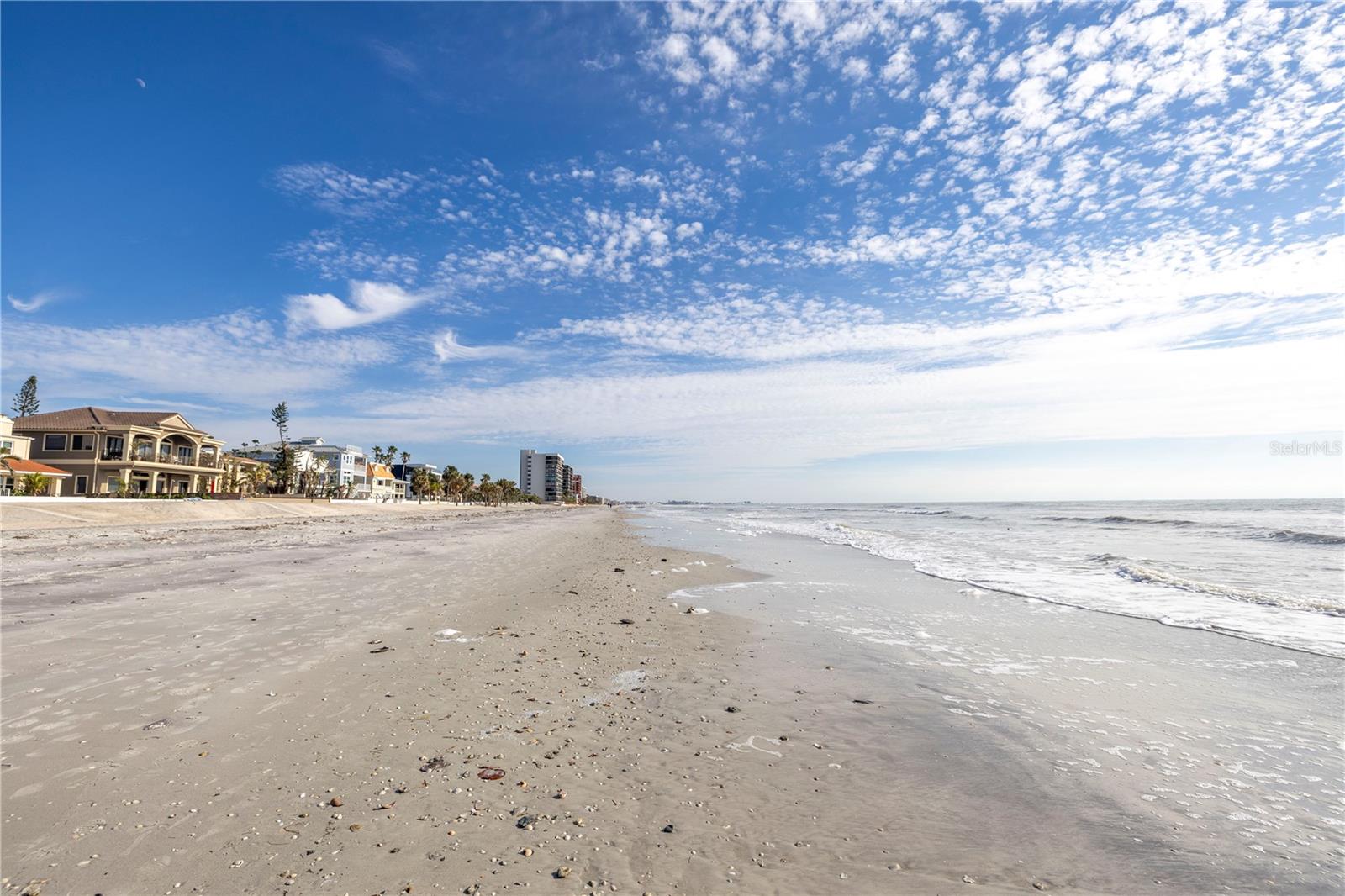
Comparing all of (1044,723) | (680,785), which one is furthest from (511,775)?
(1044,723)

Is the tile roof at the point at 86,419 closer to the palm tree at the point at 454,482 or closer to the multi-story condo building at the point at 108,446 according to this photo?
the multi-story condo building at the point at 108,446

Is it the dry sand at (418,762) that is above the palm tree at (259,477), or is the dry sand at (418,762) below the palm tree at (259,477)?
below

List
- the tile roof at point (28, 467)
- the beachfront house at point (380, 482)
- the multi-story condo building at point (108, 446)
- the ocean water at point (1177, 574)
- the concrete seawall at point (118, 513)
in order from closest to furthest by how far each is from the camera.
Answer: the ocean water at point (1177, 574) → the concrete seawall at point (118, 513) → the tile roof at point (28, 467) → the multi-story condo building at point (108, 446) → the beachfront house at point (380, 482)

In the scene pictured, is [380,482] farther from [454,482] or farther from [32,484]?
[32,484]

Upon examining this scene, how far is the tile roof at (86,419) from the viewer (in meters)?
64.4

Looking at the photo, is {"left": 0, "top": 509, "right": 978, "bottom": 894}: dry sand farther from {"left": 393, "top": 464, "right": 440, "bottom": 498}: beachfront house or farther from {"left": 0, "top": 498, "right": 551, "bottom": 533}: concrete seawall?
{"left": 393, "top": 464, "right": 440, "bottom": 498}: beachfront house

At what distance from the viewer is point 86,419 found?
6538 cm

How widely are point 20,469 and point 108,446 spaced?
10601 millimetres

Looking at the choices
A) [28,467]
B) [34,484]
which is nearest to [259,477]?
[28,467]

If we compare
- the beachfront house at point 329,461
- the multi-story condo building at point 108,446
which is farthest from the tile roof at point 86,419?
the beachfront house at point 329,461

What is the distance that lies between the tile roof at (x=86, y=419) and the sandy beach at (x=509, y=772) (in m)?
77.6

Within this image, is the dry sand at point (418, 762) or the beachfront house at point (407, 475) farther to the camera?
the beachfront house at point (407, 475)

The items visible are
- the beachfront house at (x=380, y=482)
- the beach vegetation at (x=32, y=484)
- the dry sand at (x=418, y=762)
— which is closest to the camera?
the dry sand at (x=418, y=762)

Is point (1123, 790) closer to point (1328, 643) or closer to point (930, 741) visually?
point (930, 741)
